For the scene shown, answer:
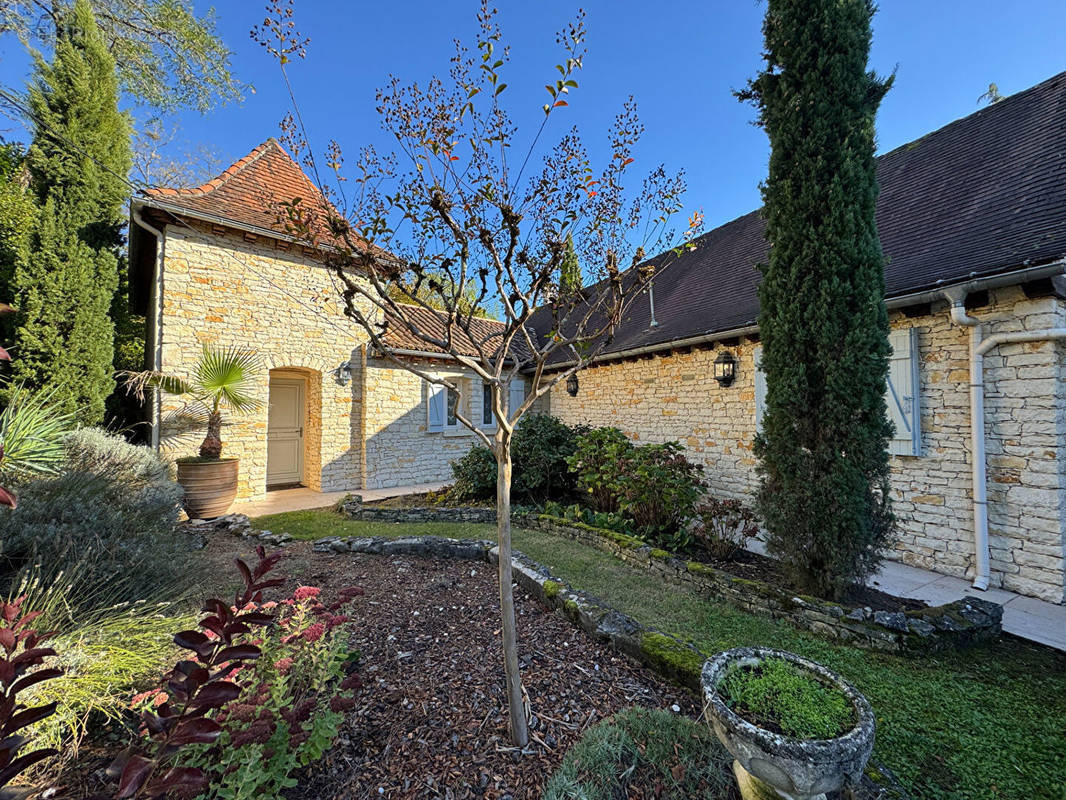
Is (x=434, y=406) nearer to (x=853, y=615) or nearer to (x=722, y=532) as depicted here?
(x=722, y=532)

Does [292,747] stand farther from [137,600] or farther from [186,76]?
[186,76]

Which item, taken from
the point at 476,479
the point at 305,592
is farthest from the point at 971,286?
the point at 476,479

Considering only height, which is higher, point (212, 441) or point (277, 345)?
point (277, 345)

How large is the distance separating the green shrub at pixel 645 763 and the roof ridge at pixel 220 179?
25.3 ft

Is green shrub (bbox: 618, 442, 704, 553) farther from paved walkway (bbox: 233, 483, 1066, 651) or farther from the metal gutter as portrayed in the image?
the metal gutter

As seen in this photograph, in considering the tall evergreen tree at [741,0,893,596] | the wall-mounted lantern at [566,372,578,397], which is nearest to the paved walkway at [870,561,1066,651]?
the tall evergreen tree at [741,0,893,596]

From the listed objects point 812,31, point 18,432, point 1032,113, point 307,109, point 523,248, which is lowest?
point 18,432

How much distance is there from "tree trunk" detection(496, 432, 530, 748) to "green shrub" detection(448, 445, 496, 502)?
15.7 feet

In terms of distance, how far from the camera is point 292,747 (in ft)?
5.10

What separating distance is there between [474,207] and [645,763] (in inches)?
94.2

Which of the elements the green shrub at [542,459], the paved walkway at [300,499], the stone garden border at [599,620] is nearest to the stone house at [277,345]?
the paved walkway at [300,499]

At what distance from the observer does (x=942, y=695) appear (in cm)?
230

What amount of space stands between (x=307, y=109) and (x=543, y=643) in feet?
10.0

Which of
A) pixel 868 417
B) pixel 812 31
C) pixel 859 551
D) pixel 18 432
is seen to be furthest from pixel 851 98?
pixel 18 432
